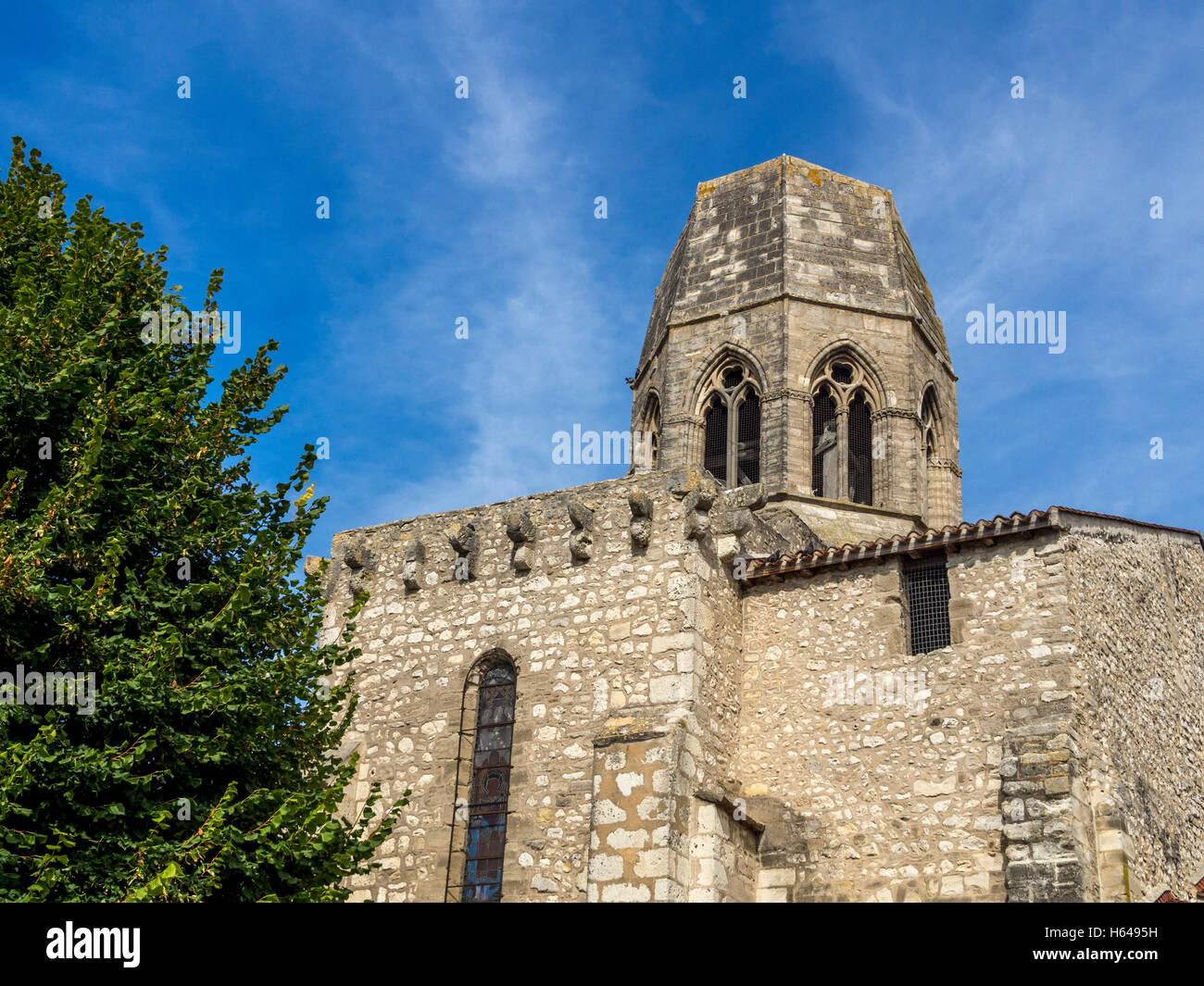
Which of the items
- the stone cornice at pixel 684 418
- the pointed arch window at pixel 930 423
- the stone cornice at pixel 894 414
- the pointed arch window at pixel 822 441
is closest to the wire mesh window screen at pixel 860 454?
the stone cornice at pixel 894 414

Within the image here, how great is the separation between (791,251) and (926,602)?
8805mm

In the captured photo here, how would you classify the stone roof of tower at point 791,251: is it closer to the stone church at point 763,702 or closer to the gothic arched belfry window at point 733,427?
the gothic arched belfry window at point 733,427

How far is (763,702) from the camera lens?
13.3 m

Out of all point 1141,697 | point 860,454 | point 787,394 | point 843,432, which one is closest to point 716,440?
point 787,394

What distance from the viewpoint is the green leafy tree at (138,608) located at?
8.13 metres

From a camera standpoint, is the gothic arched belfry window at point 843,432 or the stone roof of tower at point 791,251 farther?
the stone roof of tower at point 791,251

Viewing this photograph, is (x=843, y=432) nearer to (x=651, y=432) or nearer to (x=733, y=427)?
(x=733, y=427)

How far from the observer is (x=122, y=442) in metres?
9.14

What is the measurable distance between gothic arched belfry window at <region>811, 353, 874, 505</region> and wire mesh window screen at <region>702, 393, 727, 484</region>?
1.35 meters

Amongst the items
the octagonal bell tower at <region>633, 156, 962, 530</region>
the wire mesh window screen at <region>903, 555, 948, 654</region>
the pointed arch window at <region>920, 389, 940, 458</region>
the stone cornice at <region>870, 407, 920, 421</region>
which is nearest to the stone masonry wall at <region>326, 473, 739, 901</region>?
the wire mesh window screen at <region>903, 555, 948, 654</region>

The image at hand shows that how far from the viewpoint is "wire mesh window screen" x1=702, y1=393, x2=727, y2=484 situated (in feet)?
64.0

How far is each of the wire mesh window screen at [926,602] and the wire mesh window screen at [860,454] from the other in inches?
229
